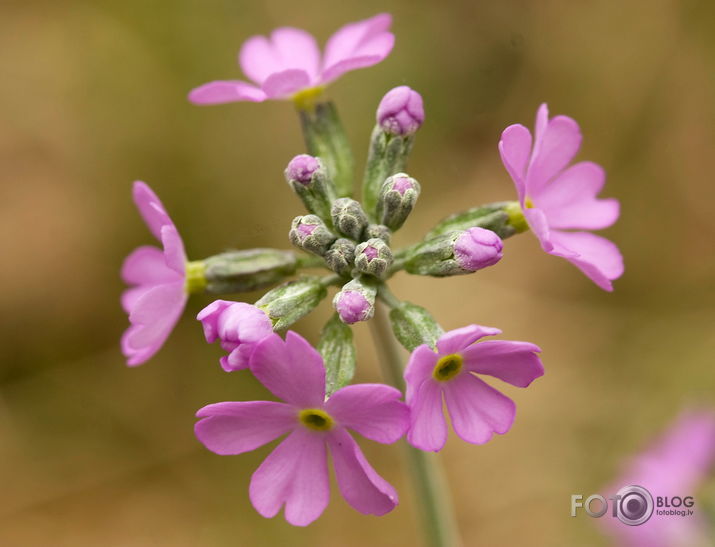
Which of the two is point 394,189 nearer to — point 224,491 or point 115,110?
point 224,491

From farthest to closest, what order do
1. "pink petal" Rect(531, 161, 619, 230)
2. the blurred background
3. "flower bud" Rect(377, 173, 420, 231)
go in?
1. the blurred background
2. "pink petal" Rect(531, 161, 619, 230)
3. "flower bud" Rect(377, 173, 420, 231)

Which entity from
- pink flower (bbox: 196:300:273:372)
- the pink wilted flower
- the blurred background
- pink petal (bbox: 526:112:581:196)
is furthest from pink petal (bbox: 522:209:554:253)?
the blurred background

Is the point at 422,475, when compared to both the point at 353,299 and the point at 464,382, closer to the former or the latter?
the point at 464,382

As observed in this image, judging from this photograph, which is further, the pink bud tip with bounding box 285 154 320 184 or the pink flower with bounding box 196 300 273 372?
the pink bud tip with bounding box 285 154 320 184

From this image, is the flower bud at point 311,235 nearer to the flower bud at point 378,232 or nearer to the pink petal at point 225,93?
the flower bud at point 378,232

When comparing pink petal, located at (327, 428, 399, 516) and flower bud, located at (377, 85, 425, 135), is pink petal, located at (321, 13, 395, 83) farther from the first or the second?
pink petal, located at (327, 428, 399, 516)

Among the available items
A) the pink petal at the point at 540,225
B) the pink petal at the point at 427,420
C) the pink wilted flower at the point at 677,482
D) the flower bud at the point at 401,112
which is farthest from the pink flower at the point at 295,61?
the pink wilted flower at the point at 677,482

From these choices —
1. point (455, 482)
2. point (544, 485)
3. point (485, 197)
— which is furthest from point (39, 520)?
point (485, 197)
